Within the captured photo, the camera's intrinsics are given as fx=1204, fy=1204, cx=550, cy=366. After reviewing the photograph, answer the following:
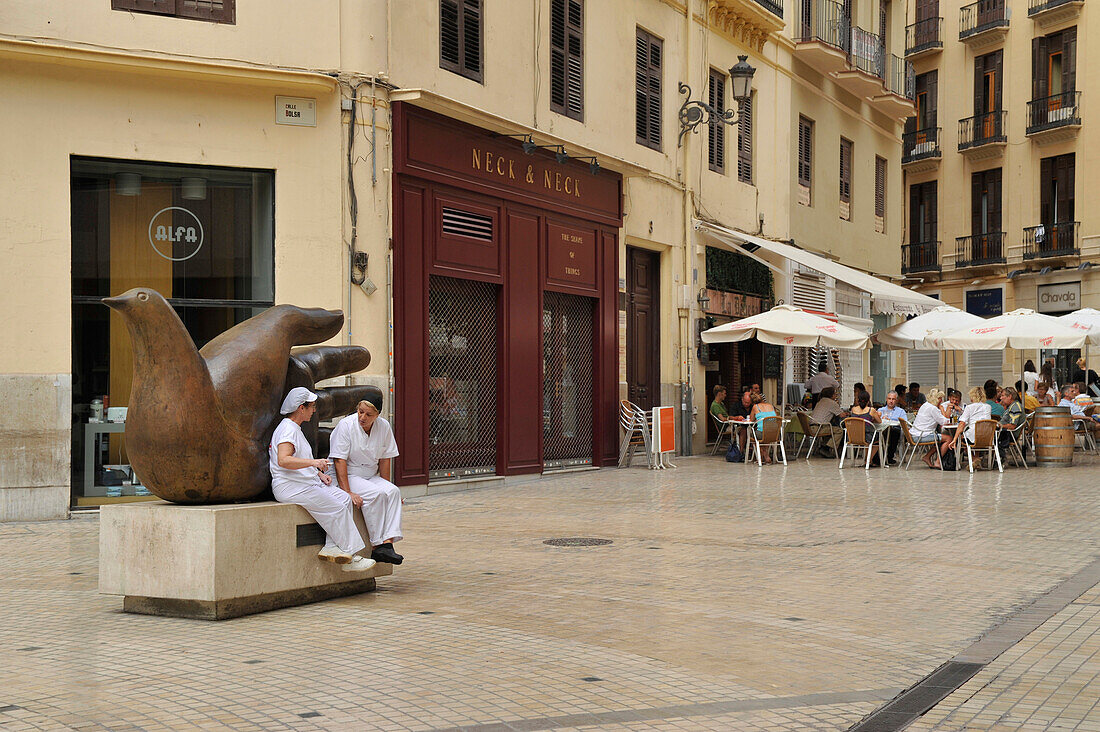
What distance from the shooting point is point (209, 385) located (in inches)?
293

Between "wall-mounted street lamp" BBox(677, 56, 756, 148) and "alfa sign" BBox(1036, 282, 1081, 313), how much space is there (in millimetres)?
19704

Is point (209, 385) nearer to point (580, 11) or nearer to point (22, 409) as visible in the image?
point (22, 409)

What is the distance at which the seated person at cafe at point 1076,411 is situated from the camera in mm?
21609

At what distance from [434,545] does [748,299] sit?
48.8ft

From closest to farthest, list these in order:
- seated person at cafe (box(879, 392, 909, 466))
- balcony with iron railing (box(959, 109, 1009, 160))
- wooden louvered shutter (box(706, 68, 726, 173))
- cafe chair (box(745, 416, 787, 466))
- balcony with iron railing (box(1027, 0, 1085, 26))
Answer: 1. cafe chair (box(745, 416, 787, 466))
2. seated person at cafe (box(879, 392, 909, 466))
3. wooden louvered shutter (box(706, 68, 726, 173))
4. balcony with iron railing (box(1027, 0, 1085, 26))
5. balcony with iron railing (box(959, 109, 1009, 160))

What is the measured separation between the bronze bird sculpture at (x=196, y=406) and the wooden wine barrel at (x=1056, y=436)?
50.0 ft

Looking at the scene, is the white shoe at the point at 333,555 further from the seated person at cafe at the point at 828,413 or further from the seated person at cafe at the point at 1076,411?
the seated person at cafe at the point at 1076,411

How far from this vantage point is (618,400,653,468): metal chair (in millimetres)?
19016

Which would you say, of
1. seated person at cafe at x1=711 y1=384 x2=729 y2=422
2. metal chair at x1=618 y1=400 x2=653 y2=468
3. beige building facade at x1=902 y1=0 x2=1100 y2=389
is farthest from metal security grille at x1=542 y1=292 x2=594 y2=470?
beige building facade at x1=902 y1=0 x2=1100 y2=389

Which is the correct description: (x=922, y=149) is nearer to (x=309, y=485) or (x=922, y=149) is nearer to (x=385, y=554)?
(x=385, y=554)

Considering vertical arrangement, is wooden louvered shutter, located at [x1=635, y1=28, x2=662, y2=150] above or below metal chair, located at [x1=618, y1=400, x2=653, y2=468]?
above

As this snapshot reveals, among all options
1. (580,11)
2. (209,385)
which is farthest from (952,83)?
(209,385)

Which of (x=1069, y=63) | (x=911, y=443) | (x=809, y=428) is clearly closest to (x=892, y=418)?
(x=911, y=443)

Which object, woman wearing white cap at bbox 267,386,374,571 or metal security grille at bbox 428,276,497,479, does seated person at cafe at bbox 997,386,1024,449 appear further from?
woman wearing white cap at bbox 267,386,374,571
